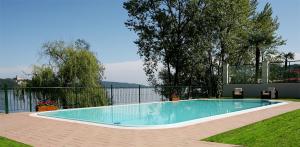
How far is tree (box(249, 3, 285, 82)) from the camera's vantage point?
104 feet

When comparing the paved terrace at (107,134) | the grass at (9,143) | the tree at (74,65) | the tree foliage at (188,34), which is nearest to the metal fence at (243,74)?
the tree foliage at (188,34)

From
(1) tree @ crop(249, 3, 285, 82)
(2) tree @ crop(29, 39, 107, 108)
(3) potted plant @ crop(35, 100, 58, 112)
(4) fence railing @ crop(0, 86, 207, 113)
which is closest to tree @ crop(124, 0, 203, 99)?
(4) fence railing @ crop(0, 86, 207, 113)

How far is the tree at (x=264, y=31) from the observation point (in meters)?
31.7

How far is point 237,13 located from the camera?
27422 millimetres

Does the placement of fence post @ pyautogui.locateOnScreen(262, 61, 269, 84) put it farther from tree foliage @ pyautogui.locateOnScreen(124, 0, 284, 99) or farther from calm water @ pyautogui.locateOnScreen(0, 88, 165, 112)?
calm water @ pyautogui.locateOnScreen(0, 88, 165, 112)

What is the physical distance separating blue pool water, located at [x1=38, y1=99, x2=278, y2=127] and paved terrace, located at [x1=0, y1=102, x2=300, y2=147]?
2267 millimetres

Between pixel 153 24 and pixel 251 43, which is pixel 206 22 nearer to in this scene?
pixel 153 24

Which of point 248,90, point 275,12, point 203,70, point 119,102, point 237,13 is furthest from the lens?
point 275,12

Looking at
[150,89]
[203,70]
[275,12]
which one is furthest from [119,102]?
[275,12]

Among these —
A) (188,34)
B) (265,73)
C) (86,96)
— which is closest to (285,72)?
(265,73)

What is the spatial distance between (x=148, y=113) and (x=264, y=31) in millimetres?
21300

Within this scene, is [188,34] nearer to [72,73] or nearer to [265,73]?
[265,73]

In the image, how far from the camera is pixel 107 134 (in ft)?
25.7

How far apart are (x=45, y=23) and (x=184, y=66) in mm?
11812
